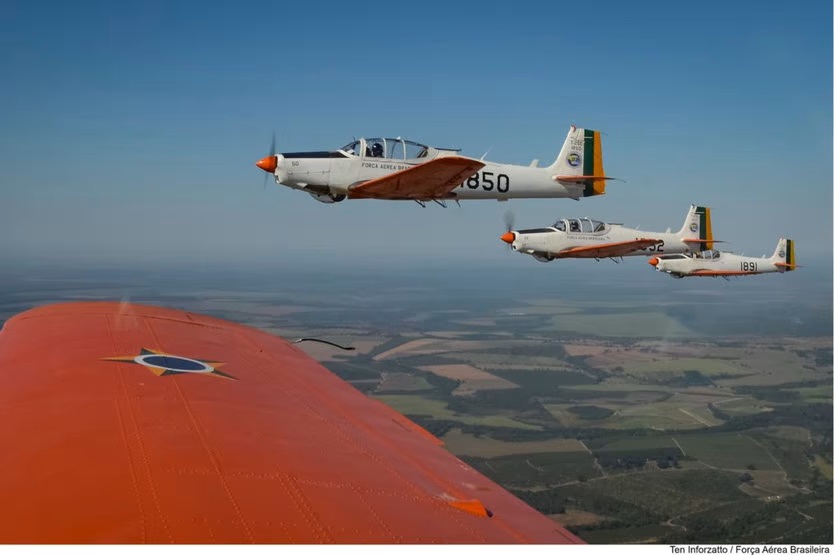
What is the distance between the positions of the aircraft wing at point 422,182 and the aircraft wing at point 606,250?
1082 cm

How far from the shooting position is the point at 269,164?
16.7 m

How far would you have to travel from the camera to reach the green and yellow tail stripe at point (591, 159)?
21859mm

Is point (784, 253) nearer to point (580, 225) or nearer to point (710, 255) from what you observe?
point (710, 255)

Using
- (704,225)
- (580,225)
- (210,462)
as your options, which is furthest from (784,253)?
(210,462)

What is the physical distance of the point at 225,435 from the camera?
5.48 metres

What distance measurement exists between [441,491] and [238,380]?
11.5 feet

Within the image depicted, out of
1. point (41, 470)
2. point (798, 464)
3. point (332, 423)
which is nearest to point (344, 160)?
point (332, 423)

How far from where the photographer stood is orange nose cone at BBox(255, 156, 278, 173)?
1672 centimetres

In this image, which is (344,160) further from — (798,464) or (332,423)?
(798,464)

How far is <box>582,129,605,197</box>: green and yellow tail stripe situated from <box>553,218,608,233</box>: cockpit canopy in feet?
20.2

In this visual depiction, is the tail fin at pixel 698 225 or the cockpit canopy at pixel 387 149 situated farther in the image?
the tail fin at pixel 698 225

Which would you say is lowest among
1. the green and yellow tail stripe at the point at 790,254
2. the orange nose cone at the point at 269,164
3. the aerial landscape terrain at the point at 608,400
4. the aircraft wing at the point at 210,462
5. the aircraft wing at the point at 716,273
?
the aerial landscape terrain at the point at 608,400

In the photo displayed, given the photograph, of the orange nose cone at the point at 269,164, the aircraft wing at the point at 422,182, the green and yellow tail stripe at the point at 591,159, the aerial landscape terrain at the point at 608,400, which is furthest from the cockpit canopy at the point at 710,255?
the orange nose cone at the point at 269,164

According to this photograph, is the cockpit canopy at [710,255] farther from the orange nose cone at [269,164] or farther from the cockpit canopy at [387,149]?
the orange nose cone at [269,164]
